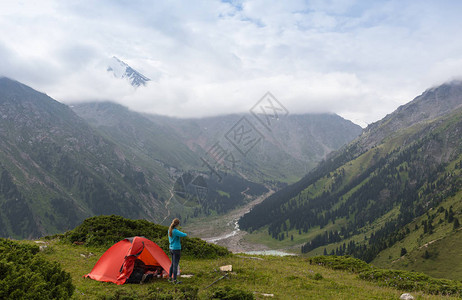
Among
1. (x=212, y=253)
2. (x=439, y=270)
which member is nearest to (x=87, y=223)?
(x=212, y=253)

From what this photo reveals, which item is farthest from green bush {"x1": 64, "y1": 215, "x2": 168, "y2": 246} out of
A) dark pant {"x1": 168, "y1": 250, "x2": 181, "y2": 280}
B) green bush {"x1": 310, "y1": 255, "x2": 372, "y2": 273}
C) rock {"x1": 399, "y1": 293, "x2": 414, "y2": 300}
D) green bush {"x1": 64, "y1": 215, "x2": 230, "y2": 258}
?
rock {"x1": 399, "y1": 293, "x2": 414, "y2": 300}

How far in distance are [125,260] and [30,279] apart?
9.60 metres

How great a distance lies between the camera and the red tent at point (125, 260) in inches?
777

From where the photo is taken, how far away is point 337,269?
29.2m

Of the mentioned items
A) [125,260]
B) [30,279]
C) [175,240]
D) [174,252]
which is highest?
[175,240]

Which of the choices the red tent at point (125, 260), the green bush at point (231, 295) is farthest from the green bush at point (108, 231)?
the green bush at point (231, 295)

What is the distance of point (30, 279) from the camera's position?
426 inches

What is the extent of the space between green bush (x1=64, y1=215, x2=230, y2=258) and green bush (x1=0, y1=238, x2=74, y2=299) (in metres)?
15.7

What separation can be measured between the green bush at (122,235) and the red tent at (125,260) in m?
6.39

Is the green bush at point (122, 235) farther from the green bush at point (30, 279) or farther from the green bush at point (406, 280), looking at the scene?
the green bush at point (30, 279)

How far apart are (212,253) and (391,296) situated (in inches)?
652

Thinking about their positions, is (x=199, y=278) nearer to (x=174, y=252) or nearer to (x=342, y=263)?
(x=174, y=252)

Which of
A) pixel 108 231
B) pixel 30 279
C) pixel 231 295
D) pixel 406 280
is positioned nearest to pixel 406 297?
pixel 406 280

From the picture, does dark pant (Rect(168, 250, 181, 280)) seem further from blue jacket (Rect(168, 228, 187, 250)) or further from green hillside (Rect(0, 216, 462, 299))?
green hillside (Rect(0, 216, 462, 299))
